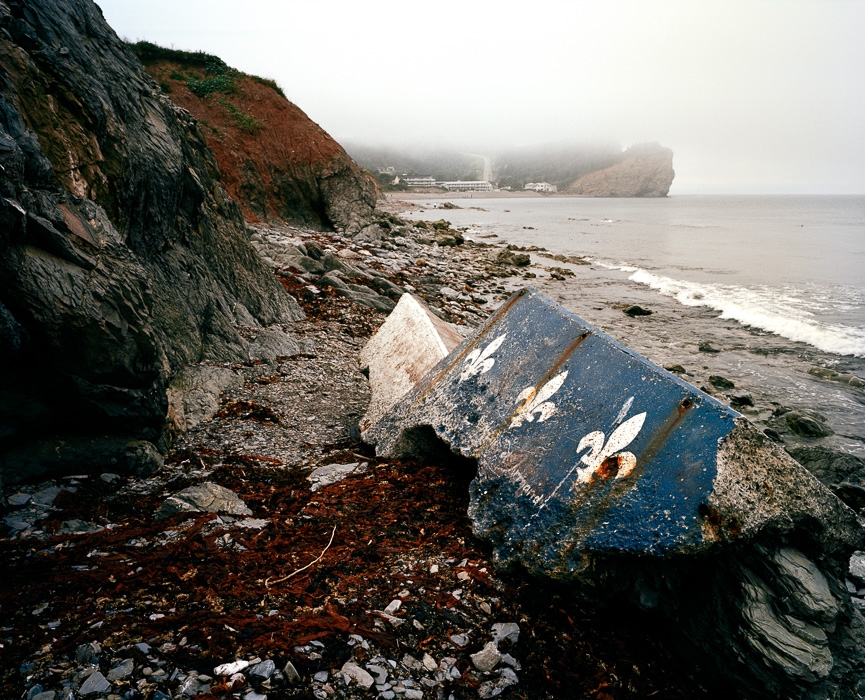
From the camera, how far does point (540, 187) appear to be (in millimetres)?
191875

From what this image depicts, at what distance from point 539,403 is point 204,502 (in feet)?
7.60

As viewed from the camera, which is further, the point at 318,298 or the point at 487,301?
the point at 487,301

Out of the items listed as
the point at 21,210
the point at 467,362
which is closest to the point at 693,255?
the point at 467,362

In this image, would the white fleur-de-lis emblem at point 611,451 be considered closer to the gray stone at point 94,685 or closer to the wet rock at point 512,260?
the gray stone at point 94,685

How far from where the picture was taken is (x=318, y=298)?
9.66 m

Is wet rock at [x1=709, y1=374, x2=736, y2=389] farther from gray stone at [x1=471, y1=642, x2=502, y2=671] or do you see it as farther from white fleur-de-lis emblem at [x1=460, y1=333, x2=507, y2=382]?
gray stone at [x1=471, y1=642, x2=502, y2=671]

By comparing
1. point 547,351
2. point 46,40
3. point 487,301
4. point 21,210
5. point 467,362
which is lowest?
point 487,301

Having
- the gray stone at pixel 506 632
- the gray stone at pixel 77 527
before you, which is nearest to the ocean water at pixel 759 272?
the gray stone at pixel 506 632

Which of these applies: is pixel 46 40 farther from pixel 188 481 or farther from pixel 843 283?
pixel 843 283

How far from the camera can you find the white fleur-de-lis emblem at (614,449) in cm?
269

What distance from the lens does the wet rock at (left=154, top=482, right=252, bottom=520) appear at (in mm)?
3354

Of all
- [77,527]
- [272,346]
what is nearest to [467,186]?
[272,346]

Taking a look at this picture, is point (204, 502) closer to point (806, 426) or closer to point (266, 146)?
point (806, 426)

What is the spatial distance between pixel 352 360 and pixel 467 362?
3552 mm
